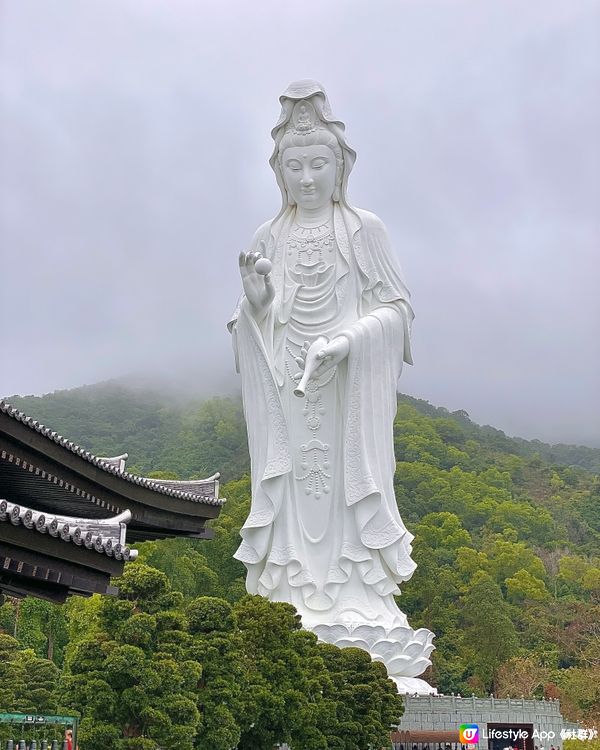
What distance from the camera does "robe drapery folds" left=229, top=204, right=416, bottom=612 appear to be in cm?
1658

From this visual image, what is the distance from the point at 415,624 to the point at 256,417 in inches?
555

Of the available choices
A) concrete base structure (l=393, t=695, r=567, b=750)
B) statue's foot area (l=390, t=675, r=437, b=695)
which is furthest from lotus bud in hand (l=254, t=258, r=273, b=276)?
concrete base structure (l=393, t=695, r=567, b=750)

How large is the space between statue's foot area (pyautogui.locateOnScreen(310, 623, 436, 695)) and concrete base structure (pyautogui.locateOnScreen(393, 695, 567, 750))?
0.41 metres

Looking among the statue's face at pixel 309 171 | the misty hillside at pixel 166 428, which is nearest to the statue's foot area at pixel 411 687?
the statue's face at pixel 309 171

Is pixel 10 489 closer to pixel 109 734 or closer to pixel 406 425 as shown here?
pixel 109 734

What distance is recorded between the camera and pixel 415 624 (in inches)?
1172

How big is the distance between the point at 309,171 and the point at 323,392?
347cm

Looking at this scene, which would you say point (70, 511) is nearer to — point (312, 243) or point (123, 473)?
point (123, 473)

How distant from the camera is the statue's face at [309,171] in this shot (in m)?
17.6

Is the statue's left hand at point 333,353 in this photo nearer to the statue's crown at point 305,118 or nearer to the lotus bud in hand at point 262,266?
the lotus bud in hand at point 262,266

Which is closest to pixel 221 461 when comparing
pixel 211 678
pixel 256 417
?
pixel 256 417

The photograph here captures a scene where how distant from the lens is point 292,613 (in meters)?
12.5

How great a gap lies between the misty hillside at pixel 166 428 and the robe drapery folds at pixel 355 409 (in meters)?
28.2

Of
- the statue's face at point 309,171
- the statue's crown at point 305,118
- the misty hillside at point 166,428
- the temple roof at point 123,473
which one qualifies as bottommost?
the temple roof at point 123,473
